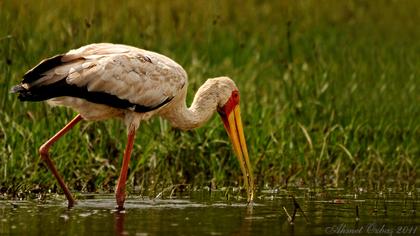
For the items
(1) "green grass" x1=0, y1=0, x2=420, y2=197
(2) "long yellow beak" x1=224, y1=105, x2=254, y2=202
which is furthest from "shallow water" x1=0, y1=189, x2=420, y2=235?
(1) "green grass" x1=0, y1=0, x2=420, y2=197

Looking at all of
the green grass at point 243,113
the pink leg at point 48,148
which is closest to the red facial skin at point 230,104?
the green grass at point 243,113

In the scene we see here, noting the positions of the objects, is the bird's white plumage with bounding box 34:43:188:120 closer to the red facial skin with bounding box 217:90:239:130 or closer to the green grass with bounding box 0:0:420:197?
the red facial skin with bounding box 217:90:239:130

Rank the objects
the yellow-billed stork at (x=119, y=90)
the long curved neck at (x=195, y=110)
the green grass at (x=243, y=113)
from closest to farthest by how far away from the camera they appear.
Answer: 1. the yellow-billed stork at (x=119, y=90)
2. the long curved neck at (x=195, y=110)
3. the green grass at (x=243, y=113)

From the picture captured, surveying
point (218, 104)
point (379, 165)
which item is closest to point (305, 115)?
point (379, 165)

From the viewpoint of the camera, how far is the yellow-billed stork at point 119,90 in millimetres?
9070

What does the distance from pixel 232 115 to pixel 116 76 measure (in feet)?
4.52

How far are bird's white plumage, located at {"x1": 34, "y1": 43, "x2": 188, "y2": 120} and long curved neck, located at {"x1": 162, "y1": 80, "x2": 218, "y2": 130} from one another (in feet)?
0.80

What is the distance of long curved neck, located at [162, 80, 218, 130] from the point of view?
9.98 m

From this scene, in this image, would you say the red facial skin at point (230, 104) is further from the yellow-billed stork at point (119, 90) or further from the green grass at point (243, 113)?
the green grass at point (243, 113)

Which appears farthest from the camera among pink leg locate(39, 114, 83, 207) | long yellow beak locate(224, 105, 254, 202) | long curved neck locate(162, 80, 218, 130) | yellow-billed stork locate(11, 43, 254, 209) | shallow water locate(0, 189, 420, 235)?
long yellow beak locate(224, 105, 254, 202)

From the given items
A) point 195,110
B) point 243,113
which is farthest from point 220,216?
point 243,113

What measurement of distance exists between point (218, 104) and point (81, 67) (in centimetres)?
151

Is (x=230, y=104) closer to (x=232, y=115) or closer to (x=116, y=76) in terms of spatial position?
(x=232, y=115)

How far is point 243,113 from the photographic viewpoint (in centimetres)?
1182
